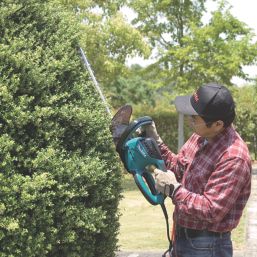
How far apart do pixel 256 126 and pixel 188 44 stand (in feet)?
29.5

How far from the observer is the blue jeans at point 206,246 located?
10.1ft

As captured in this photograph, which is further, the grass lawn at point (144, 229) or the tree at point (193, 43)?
the tree at point (193, 43)

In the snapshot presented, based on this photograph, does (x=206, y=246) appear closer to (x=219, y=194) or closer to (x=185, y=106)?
(x=219, y=194)

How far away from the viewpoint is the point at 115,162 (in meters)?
3.73

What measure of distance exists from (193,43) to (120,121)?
15.3 metres

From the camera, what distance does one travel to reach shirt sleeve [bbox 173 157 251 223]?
2867 millimetres

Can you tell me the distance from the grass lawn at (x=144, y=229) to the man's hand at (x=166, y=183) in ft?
10.0

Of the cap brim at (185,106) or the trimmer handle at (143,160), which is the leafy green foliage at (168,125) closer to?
the cap brim at (185,106)

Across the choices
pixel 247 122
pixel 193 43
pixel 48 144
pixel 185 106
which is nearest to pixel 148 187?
pixel 185 106

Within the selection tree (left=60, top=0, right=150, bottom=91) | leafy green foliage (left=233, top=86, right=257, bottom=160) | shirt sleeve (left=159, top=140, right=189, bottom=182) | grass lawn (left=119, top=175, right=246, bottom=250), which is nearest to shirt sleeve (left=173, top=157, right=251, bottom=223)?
shirt sleeve (left=159, top=140, right=189, bottom=182)

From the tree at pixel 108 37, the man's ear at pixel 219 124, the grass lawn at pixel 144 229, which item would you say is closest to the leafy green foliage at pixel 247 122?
the tree at pixel 108 37

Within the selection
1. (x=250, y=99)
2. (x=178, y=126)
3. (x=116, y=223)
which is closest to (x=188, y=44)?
(x=178, y=126)

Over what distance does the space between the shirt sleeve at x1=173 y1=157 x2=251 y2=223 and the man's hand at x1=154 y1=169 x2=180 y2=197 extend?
0.08m

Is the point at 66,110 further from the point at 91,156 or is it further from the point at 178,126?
the point at 178,126
